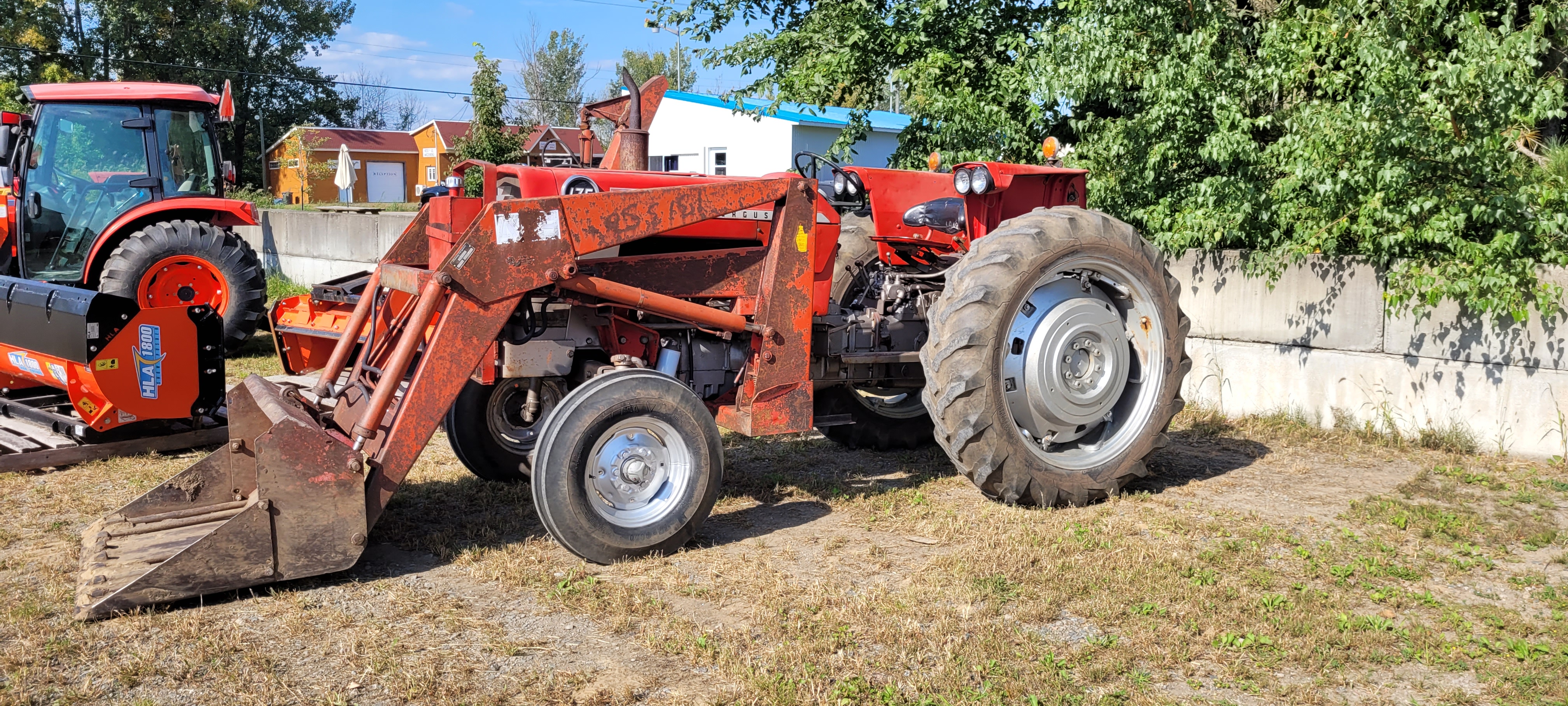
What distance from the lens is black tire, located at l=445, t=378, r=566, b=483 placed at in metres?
5.78

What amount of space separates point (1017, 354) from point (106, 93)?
845 cm

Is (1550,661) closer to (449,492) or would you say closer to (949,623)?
(949,623)

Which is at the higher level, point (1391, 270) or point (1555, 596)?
point (1391, 270)

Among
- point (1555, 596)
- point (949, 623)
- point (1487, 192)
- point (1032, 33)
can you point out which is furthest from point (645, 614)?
point (1032, 33)

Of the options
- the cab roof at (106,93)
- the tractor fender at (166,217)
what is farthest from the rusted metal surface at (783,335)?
the cab roof at (106,93)

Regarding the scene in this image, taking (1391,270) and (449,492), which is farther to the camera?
(1391,270)

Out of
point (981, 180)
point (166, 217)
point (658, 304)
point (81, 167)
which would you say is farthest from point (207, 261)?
point (981, 180)

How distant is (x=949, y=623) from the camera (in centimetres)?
405

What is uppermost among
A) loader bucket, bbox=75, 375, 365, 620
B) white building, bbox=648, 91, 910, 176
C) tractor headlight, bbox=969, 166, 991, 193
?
white building, bbox=648, 91, 910, 176

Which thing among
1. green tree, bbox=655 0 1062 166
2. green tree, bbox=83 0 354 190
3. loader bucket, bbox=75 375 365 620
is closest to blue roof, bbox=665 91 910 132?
green tree, bbox=655 0 1062 166

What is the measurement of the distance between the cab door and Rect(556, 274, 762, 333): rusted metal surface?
7.07 m

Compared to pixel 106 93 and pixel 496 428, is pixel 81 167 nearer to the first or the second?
pixel 106 93

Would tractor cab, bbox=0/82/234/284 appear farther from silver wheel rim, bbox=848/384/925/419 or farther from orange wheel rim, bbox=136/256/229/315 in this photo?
silver wheel rim, bbox=848/384/925/419

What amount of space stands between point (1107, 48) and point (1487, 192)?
8.31 feet
